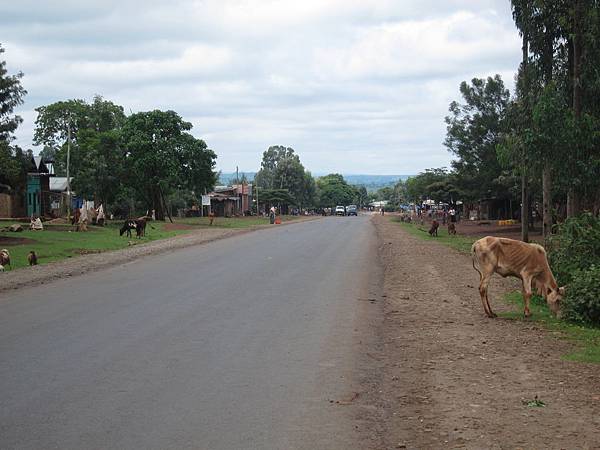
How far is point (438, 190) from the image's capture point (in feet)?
198

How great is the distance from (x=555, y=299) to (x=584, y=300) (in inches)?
20.4

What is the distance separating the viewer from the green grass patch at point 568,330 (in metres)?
8.92

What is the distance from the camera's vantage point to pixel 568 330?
1074 cm

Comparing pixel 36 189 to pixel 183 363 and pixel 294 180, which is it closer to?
pixel 183 363

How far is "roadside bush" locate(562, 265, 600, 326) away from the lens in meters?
11.1

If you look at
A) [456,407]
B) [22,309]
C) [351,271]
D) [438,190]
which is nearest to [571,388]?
[456,407]

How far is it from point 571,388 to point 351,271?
12808 millimetres

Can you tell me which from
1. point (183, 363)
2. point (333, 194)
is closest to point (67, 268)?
point (183, 363)

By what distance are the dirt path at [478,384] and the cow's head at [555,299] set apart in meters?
0.76

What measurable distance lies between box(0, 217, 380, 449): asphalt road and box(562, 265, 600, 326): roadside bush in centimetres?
317

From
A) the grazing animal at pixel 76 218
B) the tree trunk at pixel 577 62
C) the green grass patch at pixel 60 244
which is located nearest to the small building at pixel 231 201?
the grazing animal at pixel 76 218

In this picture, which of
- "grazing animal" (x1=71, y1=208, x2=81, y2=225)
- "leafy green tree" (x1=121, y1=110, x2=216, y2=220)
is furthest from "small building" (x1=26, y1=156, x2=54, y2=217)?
"grazing animal" (x1=71, y1=208, x2=81, y2=225)

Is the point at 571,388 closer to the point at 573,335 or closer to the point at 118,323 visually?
the point at 573,335

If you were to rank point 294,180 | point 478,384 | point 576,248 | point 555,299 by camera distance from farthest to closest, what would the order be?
point 294,180 < point 576,248 < point 555,299 < point 478,384
